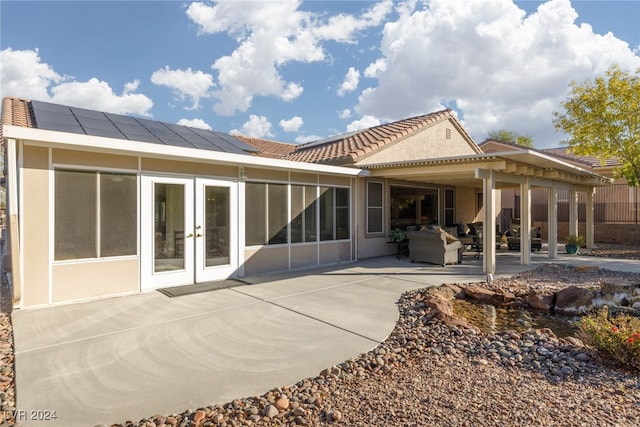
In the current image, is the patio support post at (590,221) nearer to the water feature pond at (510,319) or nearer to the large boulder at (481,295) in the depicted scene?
the large boulder at (481,295)

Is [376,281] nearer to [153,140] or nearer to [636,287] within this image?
[636,287]

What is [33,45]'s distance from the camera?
10.5m

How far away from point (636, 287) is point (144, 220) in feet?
31.3

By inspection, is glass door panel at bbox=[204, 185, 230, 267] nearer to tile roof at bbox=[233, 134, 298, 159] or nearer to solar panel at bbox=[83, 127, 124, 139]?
solar panel at bbox=[83, 127, 124, 139]

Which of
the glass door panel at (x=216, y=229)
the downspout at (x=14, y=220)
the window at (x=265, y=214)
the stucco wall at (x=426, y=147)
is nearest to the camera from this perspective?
the downspout at (x=14, y=220)

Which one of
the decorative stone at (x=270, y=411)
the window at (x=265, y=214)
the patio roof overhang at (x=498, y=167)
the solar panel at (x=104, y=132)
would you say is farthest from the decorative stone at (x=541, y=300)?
the solar panel at (x=104, y=132)

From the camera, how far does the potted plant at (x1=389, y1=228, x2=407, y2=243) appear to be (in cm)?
1142

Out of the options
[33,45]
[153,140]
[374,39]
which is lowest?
[153,140]

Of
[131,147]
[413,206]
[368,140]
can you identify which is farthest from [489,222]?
[131,147]

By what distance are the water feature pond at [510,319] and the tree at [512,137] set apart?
116 feet

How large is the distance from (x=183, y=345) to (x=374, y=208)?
829 cm

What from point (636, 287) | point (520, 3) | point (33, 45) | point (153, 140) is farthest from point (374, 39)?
point (33, 45)

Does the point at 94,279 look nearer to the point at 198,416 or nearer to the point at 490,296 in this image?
the point at 198,416

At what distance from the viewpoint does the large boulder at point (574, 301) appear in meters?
5.83
